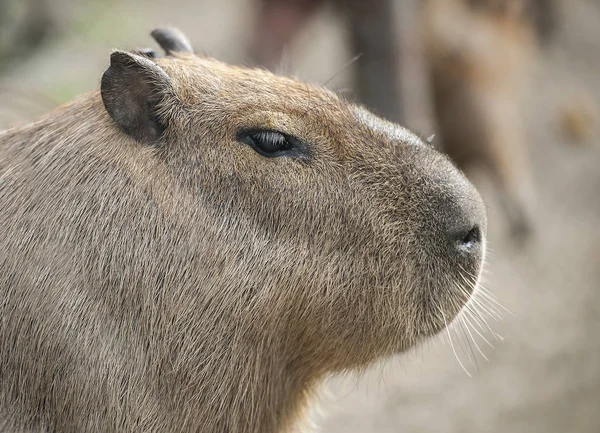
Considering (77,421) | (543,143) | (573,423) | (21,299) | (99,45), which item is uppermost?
(21,299)

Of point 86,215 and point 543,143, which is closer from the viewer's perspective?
point 86,215

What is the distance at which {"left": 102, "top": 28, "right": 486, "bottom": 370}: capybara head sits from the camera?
257cm

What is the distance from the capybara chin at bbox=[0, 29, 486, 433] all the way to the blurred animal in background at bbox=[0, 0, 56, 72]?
4677mm

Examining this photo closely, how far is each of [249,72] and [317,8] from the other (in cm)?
444

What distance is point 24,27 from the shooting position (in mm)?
7660

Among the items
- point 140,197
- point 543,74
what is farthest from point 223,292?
point 543,74

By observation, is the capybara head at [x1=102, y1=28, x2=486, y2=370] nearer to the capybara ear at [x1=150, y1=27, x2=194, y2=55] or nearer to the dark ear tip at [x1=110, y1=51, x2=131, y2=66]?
the dark ear tip at [x1=110, y1=51, x2=131, y2=66]

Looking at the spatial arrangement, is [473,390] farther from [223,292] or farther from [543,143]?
[543,143]

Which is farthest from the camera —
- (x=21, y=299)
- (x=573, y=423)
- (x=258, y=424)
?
(x=573, y=423)

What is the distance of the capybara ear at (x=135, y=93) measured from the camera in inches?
99.3

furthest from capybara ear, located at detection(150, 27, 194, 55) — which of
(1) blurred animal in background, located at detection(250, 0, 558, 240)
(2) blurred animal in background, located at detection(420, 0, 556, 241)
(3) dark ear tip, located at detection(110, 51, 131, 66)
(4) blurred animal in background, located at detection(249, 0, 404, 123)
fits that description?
(2) blurred animal in background, located at detection(420, 0, 556, 241)

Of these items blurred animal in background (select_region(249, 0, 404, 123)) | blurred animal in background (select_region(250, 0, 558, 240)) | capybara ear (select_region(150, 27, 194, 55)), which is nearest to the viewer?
capybara ear (select_region(150, 27, 194, 55))

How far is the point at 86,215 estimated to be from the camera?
253cm

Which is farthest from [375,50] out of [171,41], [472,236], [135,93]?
[135,93]
